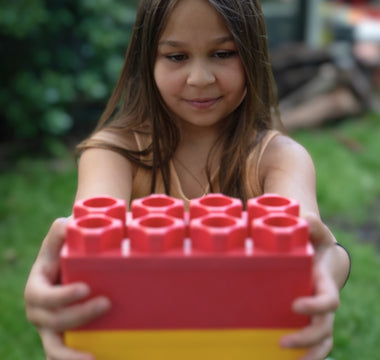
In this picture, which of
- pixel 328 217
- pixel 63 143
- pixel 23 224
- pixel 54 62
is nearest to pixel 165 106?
pixel 23 224

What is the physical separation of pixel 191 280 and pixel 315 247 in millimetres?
263

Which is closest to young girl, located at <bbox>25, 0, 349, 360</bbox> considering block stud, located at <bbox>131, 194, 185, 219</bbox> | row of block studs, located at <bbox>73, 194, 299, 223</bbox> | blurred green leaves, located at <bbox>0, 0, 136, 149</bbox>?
row of block studs, located at <bbox>73, 194, 299, 223</bbox>

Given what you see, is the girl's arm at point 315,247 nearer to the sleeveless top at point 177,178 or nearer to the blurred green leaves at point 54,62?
the sleeveless top at point 177,178

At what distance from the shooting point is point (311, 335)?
34.0 inches

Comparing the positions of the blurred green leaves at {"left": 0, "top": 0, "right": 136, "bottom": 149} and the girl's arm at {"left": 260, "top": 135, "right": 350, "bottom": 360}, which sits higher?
the blurred green leaves at {"left": 0, "top": 0, "right": 136, "bottom": 149}

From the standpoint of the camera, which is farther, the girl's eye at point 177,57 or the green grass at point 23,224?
the green grass at point 23,224

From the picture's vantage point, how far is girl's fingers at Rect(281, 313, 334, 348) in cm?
86

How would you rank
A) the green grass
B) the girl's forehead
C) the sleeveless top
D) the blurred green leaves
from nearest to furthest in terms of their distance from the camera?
the girl's forehead, the sleeveless top, the green grass, the blurred green leaves

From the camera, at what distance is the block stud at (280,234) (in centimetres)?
83

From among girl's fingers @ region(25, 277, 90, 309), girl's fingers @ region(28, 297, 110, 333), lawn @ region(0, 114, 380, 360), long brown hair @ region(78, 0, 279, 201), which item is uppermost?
long brown hair @ region(78, 0, 279, 201)

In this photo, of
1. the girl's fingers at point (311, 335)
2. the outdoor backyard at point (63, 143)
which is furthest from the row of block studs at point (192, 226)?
the outdoor backyard at point (63, 143)

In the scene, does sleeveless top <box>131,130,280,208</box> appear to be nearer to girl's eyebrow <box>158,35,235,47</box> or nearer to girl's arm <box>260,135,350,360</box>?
girl's arm <box>260,135,350,360</box>

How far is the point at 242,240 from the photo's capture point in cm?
85

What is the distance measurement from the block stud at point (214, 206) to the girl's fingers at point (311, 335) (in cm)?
19
